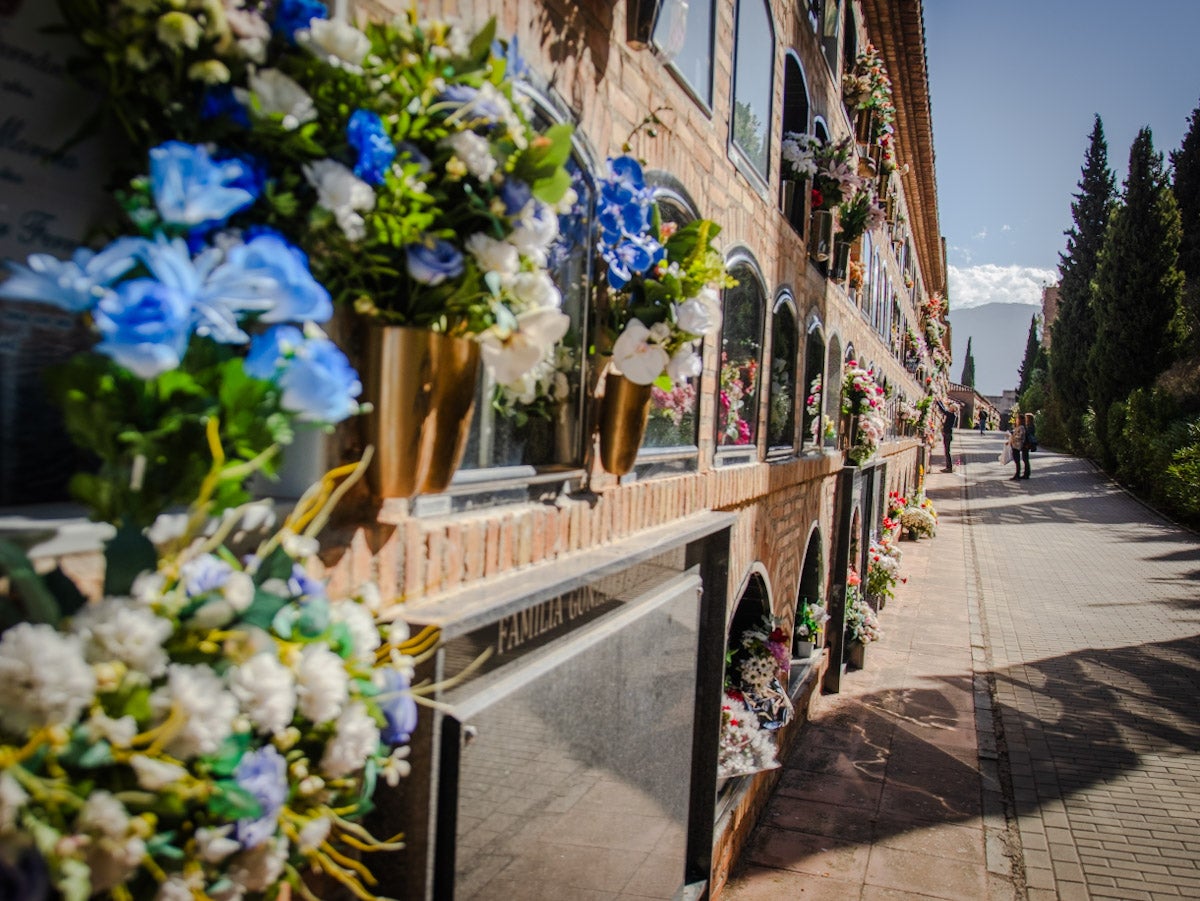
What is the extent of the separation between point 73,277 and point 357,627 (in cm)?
64

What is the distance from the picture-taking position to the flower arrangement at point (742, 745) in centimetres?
482

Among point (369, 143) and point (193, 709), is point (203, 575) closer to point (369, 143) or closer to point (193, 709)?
point (193, 709)

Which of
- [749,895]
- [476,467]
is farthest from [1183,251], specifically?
[476,467]

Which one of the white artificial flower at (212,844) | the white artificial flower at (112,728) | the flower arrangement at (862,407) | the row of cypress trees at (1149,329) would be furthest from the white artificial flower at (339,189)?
the row of cypress trees at (1149,329)

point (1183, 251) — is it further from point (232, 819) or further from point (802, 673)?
point (232, 819)

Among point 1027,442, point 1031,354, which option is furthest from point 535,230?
point 1031,354

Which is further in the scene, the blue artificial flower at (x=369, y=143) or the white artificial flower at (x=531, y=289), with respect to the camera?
the white artificial flower at (x=531, y=289)

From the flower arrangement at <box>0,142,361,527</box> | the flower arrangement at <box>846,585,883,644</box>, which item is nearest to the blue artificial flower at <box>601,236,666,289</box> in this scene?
the flower arrangement at <box>0,142,361,527</box>

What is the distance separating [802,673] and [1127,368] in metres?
28.3

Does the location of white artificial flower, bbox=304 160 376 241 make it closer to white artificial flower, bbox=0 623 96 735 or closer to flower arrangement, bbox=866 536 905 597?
white artificial flower, bbox=0 623 96 735

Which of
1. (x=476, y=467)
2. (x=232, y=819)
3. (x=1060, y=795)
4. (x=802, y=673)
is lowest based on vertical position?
(x=1060, y=795)

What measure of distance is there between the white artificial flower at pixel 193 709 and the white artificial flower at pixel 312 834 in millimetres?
266

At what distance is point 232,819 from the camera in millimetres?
1222

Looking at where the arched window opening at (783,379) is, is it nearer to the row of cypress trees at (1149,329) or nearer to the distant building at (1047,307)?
the row of cypress trees at (1149,329)
